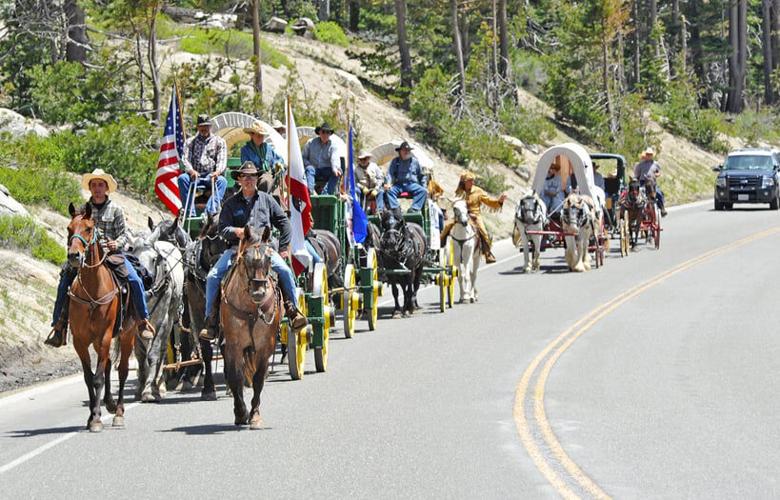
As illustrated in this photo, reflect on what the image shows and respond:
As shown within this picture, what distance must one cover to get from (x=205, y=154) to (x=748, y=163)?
36952 millimetres

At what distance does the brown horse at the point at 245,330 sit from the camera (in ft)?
43.2

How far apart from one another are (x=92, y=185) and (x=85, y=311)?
1.32m

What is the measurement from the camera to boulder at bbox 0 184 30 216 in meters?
23.5

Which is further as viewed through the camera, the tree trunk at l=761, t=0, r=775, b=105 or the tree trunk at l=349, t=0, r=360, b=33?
the tree trunk at l=761, t=0, r=775, b=105

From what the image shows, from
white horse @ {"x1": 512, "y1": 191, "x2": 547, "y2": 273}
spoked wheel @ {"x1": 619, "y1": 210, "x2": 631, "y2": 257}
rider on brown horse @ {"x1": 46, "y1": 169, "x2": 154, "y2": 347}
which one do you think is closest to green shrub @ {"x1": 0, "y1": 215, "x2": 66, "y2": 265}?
rider on brown horse @ {"x1": 46, "y1": 169, "x2": 154, "y2": 347}

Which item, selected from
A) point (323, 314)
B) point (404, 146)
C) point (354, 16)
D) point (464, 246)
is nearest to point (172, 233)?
point (323, 314)

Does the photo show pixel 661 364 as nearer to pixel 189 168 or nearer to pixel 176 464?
pixel 189 168

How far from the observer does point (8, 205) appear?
23688mm

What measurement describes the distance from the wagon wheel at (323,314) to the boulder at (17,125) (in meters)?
14.1

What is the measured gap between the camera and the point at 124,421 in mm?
13656

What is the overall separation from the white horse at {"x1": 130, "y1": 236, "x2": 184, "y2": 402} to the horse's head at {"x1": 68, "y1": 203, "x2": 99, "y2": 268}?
1793 mm

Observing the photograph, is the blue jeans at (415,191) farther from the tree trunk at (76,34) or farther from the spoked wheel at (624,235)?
the tree trunk at (76,34)

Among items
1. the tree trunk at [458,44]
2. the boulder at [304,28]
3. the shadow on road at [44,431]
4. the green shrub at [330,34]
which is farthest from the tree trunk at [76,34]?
the green shrub at [330,34]

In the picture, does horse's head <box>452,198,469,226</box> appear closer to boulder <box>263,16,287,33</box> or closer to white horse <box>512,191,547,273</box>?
white horse <box>512,191,547,273</box>
